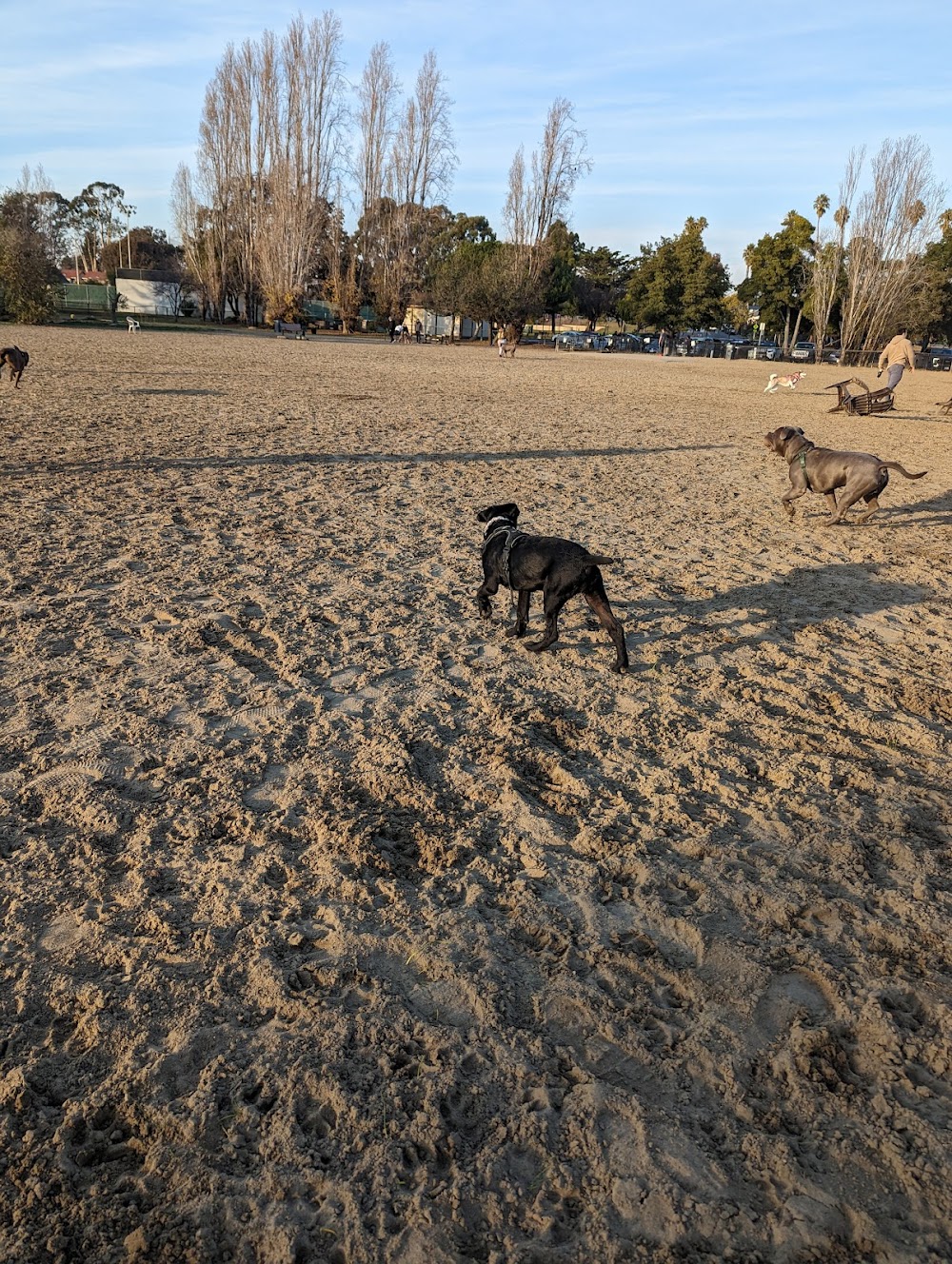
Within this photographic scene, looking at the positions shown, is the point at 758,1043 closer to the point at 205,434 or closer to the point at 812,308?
the point at 205,434

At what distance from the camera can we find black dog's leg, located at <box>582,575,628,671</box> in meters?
4.92

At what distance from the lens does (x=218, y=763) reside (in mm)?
3867

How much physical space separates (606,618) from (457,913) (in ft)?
8.03

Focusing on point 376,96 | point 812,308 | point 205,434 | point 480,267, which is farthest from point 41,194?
point 205,434

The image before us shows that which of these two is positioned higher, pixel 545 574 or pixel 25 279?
pixel 25 279

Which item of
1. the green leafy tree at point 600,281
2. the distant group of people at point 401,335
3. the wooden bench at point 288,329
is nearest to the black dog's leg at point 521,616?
the wooden bench at point 288,329

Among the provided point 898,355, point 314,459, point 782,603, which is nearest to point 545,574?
point 782,603

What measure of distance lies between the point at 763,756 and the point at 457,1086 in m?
2.52

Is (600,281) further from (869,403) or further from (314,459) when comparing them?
(314,459)

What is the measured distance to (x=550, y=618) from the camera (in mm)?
5098

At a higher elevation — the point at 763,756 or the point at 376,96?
the point at 376,96

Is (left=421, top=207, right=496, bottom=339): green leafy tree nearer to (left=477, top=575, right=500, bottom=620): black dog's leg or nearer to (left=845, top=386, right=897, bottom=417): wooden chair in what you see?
(left=845, top=386, right=897, bottom=417): wooden chair

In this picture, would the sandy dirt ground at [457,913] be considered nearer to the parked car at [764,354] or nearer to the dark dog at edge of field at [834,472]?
the dark dog at edge of field at [834,472]

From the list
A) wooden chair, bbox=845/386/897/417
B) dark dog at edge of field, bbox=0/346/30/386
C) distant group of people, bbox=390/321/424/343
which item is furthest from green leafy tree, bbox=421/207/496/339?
dark dog at edge of field, bbox=0/346/30/386
